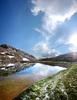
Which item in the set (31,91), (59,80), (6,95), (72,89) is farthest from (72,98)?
(6,95)

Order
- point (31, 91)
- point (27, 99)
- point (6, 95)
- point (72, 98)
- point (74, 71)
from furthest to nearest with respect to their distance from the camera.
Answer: point (6, 95)
point (74, 71)
point (31, 91)
point (27, 99)
point (72, 98)

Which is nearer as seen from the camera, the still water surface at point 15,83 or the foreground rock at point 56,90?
the foreground rock at point 56,90

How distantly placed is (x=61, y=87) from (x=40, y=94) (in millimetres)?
2606

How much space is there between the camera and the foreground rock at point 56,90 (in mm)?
19473

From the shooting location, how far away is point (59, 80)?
22.4 m

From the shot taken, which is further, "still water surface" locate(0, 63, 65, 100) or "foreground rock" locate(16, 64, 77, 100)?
"still water surface" locate(0, 63, 65, 100)

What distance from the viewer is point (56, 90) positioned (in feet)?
66.9

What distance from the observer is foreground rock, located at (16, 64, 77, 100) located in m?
19.5

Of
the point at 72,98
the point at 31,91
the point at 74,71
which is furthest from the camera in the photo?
the point at 74,71

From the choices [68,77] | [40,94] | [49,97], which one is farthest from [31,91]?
[68,77]

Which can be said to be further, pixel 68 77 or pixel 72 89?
pixel 68 77

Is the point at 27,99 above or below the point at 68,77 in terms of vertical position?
below

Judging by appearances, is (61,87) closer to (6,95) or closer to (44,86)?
(44,86)

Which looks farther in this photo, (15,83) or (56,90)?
(15,83)
